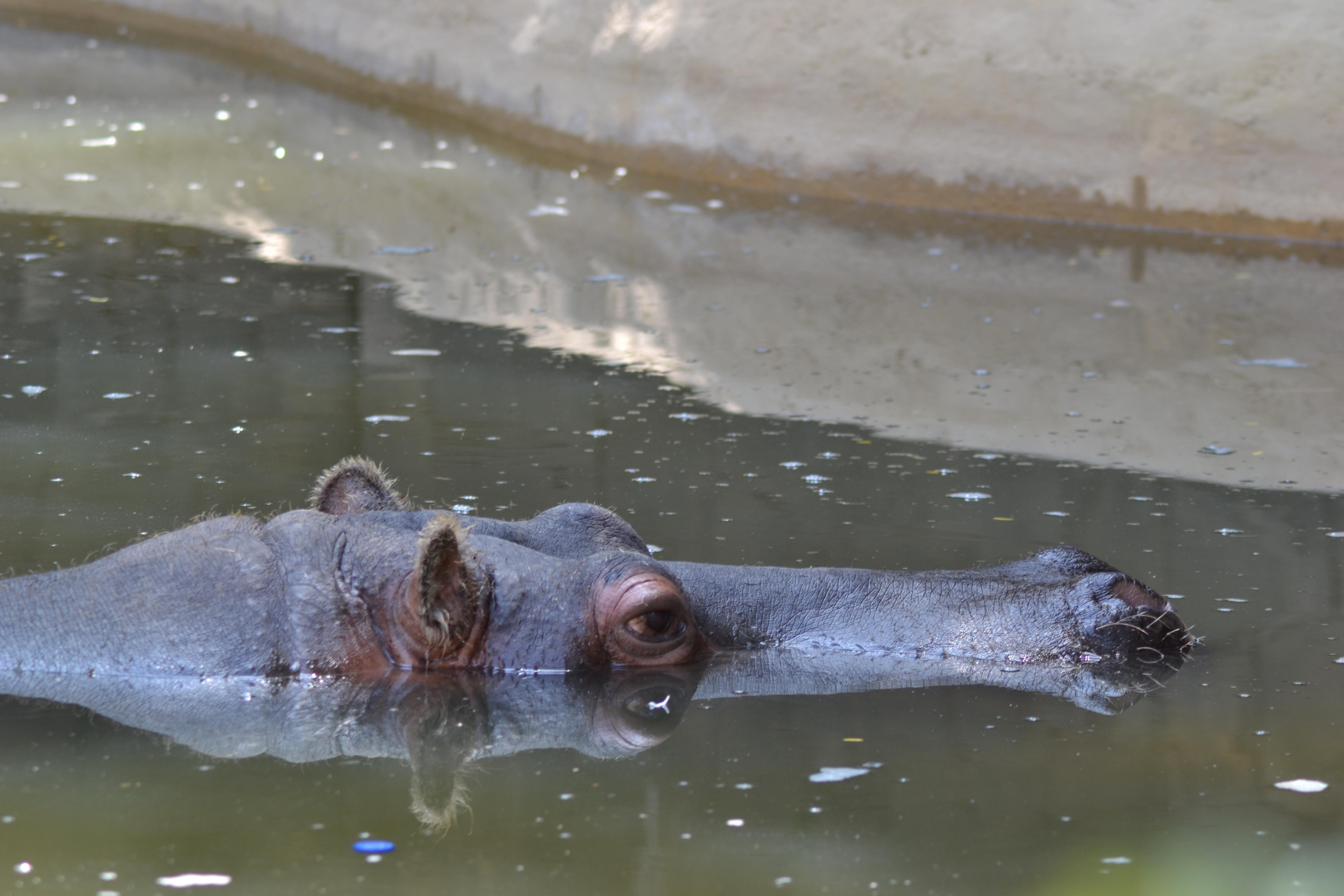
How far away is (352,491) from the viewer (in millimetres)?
4281

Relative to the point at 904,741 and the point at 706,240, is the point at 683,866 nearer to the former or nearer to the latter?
the point at 904,741

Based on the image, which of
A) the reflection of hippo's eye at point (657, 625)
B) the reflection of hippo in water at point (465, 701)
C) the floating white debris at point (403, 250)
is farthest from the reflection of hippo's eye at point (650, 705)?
the floating white debris at point (403, 250)

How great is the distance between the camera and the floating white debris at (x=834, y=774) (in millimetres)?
3688

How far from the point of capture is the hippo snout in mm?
4027

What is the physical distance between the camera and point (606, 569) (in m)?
3.90

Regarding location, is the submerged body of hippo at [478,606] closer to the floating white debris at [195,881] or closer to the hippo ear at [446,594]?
the hippo ear at [446,594]

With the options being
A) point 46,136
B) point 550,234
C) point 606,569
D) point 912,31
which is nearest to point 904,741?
point 606,569

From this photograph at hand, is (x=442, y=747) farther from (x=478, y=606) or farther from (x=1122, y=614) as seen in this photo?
(x=1122, y=614)

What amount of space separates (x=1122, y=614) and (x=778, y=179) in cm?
913

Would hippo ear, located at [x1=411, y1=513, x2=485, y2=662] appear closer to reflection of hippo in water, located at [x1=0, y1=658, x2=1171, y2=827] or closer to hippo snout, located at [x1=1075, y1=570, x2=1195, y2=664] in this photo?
reflection of hippo in water, located at [x1=0, y1=658, x2=1171, y2=827]

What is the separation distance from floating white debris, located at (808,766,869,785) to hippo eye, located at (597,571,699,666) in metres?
0.51

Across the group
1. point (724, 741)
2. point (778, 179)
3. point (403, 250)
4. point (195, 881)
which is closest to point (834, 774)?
point (724, 741)

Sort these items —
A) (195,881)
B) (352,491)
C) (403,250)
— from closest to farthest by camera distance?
1. (195,881)
2. (352,491)
3. (403,250)

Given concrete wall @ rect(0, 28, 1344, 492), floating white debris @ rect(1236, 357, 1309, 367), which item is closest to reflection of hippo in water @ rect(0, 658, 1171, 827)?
concrete wall @ rect(0, 28, 1344, 492)
